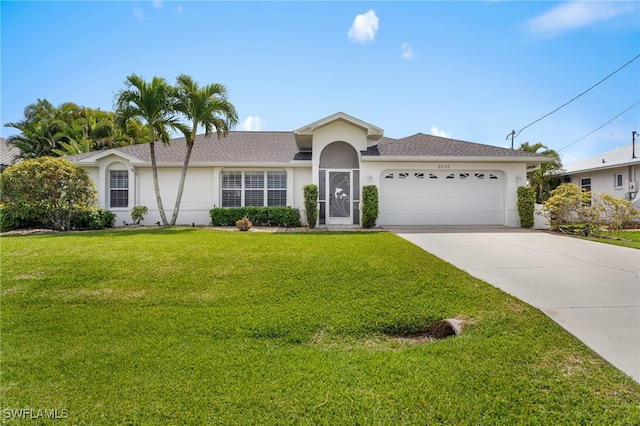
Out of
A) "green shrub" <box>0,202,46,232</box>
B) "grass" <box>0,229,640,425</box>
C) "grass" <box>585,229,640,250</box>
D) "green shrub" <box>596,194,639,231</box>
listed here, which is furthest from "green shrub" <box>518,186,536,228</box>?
"green shrub" <box>0,202,46,232</box>

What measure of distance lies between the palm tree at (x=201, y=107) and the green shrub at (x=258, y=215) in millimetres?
2014

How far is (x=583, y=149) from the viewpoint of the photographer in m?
26.5

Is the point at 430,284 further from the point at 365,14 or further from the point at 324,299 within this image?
the point at 365,14

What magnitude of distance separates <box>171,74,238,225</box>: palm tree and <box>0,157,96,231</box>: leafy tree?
3728 mm

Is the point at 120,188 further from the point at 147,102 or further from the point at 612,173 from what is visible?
the point at 612,173

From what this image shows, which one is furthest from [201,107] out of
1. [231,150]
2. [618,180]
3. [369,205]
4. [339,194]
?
[618,180]

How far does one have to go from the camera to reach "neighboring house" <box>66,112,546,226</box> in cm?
1440

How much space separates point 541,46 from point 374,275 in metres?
14.1

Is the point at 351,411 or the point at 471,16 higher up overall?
the point at 471,16

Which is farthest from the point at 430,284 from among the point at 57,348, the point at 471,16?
the point at 471,16

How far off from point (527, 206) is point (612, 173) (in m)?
10.3

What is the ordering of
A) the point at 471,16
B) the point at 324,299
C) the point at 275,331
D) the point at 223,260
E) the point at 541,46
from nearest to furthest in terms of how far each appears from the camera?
the point at 275,331 < the point at 324,299 < the point at 223,260 < the point at 471,16 < the point at 541,46

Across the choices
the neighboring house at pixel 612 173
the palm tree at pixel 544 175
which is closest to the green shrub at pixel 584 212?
the neighboring house at pixel 612 173

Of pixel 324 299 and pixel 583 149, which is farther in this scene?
pixel 583 149
